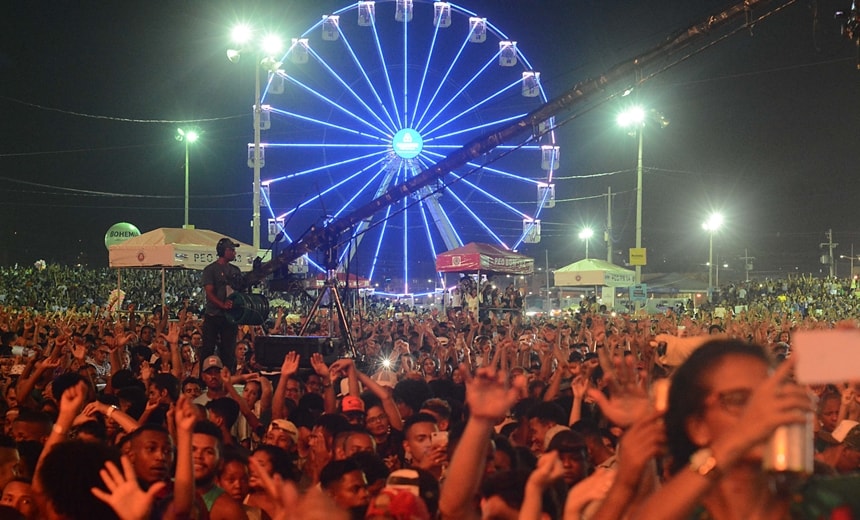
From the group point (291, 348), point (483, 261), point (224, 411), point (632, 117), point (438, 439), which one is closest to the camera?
point (438, 439)

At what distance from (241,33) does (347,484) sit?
1824cm

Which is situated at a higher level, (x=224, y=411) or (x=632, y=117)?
(x=632, y=117)

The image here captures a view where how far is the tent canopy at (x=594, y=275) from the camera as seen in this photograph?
2142 centimetres

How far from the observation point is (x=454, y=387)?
6570 millimetres

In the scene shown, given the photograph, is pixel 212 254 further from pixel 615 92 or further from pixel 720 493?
pixel 720 493

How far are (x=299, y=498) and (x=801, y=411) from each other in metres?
1.34

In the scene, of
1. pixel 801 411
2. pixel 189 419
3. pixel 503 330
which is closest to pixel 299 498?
pixel 189 419

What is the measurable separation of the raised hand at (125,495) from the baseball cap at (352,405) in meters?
2.92

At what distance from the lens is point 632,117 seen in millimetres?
24766

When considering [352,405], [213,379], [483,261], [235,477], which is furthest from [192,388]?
[483,261]

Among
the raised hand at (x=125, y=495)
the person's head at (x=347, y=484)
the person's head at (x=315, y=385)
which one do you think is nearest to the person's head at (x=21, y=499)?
the raised hand at (x=125, y=495)

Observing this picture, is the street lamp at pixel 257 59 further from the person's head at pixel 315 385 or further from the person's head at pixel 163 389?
the person's head at pixel 163 389

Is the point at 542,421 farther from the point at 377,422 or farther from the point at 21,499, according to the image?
the point at 21,499

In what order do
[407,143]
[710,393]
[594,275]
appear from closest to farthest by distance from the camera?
[710,393]
[594,275]
[407,143]
